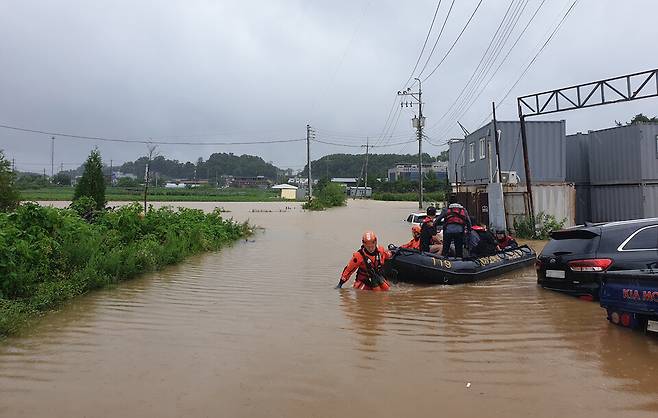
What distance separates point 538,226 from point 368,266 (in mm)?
12465

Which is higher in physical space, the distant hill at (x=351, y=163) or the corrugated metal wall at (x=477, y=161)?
the distant hill at (x=351, y=163)

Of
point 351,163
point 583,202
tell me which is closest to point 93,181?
point 583,202

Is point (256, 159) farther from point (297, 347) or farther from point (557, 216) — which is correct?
point (297, 347)

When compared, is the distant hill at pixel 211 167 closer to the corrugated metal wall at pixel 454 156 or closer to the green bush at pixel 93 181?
the corrugated metal wall at pixel 454 156

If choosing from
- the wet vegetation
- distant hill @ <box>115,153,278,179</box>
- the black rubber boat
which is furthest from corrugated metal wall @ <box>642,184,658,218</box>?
distant hill @ <box>115,153,278,179</box>

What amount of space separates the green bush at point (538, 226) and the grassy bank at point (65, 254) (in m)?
12.1

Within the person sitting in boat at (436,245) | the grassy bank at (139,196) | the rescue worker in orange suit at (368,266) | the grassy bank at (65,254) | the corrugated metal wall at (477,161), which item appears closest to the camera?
the grassy bank at (65,254)

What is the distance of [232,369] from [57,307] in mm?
4283

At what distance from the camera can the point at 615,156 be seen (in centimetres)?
2294

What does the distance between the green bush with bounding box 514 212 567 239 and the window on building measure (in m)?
11.8

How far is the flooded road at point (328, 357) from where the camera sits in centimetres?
433

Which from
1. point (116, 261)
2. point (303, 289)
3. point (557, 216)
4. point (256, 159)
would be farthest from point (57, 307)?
point (256, 159)

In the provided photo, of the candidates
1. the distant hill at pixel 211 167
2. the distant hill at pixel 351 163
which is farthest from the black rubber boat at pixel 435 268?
the distant hill at pixel 351 163

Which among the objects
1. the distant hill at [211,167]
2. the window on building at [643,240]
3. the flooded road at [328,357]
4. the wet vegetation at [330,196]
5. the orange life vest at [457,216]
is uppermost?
the distant hill at [211,167]
